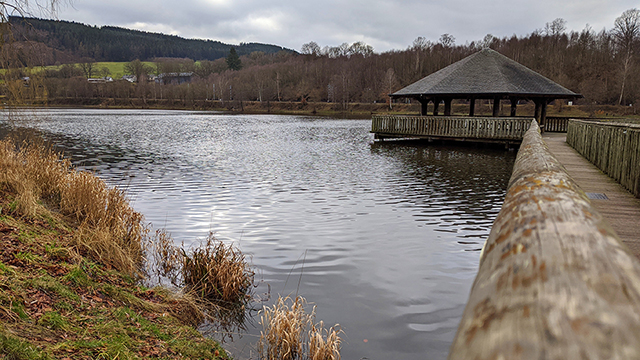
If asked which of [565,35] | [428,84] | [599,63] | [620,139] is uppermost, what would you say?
[565,35]

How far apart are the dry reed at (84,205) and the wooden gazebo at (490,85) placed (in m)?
22.8

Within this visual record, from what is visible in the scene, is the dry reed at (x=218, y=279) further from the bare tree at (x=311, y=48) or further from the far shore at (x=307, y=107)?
the bare tree at (x=311, y=48)

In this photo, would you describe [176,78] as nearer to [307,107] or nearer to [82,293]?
[307,107]

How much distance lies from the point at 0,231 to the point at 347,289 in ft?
16.7

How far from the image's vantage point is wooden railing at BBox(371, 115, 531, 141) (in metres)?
25.6

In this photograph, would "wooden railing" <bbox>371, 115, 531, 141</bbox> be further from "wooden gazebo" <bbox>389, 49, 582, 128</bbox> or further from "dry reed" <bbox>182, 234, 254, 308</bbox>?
"dry reed" <bbox>182, 234, 254, 308</bbox>

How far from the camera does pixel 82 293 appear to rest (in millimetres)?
5410

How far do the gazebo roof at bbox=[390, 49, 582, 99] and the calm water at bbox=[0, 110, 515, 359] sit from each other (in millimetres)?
6517

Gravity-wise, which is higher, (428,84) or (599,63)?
(599,63)

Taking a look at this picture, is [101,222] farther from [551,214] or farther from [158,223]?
[551,214]

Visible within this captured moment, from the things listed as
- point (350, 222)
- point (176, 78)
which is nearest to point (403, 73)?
point (176, 78)

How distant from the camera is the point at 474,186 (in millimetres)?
14773

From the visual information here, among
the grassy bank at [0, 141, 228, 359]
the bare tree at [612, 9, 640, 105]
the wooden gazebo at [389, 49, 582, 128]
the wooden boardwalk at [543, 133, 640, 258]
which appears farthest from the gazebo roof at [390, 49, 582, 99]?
the bare tree at [612, 9, 640, 105]

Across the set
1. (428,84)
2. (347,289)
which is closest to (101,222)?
(347,289)
